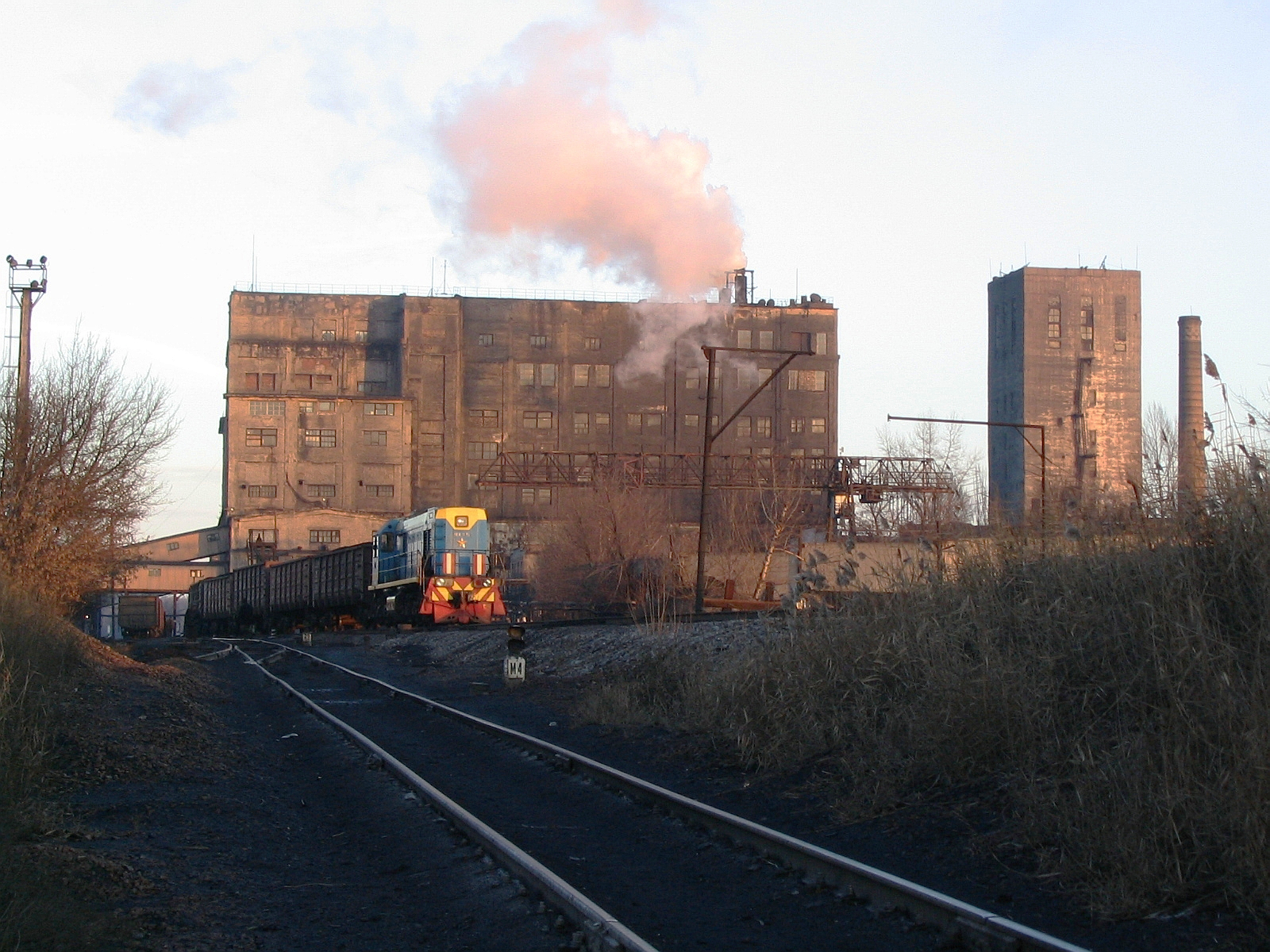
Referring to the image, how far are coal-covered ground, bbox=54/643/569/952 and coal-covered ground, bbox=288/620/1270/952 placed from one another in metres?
2.23

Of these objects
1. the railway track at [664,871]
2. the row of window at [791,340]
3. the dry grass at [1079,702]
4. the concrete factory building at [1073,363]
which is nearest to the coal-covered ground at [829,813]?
the dry grass at [1079,702]

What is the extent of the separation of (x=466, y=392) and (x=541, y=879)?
6956 cm

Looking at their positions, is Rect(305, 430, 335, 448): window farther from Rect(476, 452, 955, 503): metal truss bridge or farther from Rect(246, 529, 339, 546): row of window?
Rect(476, 452, 955, 503): metal truss bridge

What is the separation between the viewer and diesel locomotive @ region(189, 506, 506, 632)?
110 ft

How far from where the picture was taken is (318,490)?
236 feet

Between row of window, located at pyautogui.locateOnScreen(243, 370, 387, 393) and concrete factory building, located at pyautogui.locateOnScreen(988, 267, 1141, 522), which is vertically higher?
concrete factory building, located at pyautogui.locateOnScreen(988, 267, 1141, 522)

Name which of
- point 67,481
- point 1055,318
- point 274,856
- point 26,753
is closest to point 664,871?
point 274,856

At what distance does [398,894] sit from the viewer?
651 cm

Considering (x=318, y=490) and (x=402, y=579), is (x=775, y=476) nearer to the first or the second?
(x=402, y=579)

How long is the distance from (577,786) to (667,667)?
17.8ft

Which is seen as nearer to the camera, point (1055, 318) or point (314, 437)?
point (314, 437)

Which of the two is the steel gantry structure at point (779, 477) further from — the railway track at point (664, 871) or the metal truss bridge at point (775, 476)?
the railway track at point (664, 871)

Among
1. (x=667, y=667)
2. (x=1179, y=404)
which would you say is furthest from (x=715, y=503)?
(x=667, y=667)

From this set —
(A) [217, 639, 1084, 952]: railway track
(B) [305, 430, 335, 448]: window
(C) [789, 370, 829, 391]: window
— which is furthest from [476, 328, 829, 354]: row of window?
(A) [217, 639, 1084, 952]: railway track
